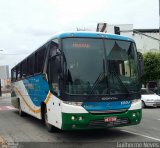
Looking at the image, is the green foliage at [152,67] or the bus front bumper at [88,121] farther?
the green foliage at [152,67]

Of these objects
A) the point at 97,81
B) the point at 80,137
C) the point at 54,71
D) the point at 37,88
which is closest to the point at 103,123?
the point at 97,81

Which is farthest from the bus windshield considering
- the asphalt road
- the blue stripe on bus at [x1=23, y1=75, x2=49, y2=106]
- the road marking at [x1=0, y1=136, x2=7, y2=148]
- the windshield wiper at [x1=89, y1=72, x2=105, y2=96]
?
the road marking at [x1=0, y1=136, x2=7, y2=148]

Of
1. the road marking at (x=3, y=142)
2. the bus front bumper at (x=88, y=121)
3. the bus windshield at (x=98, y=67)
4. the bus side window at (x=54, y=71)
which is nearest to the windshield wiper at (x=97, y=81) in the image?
the bus windshield at (x=98, y=67)

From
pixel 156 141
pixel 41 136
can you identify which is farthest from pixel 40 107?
pixel 156 141

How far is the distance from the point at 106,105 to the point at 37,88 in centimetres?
449

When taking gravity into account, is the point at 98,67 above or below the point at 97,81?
above

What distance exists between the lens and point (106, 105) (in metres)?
10.6

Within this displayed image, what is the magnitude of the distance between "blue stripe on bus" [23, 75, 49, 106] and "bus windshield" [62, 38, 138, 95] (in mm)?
2108

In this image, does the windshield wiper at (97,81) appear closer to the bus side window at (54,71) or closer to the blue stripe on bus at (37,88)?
the bus side window at (54,71)

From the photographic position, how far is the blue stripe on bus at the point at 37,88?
12.9m

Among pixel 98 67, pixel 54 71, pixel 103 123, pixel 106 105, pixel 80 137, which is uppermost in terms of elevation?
pixel 98 67

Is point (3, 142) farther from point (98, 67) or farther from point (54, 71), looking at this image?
point (98, 67)

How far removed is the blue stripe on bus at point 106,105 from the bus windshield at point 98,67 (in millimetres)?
300

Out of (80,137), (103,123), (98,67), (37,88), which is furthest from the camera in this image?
(37,88)
